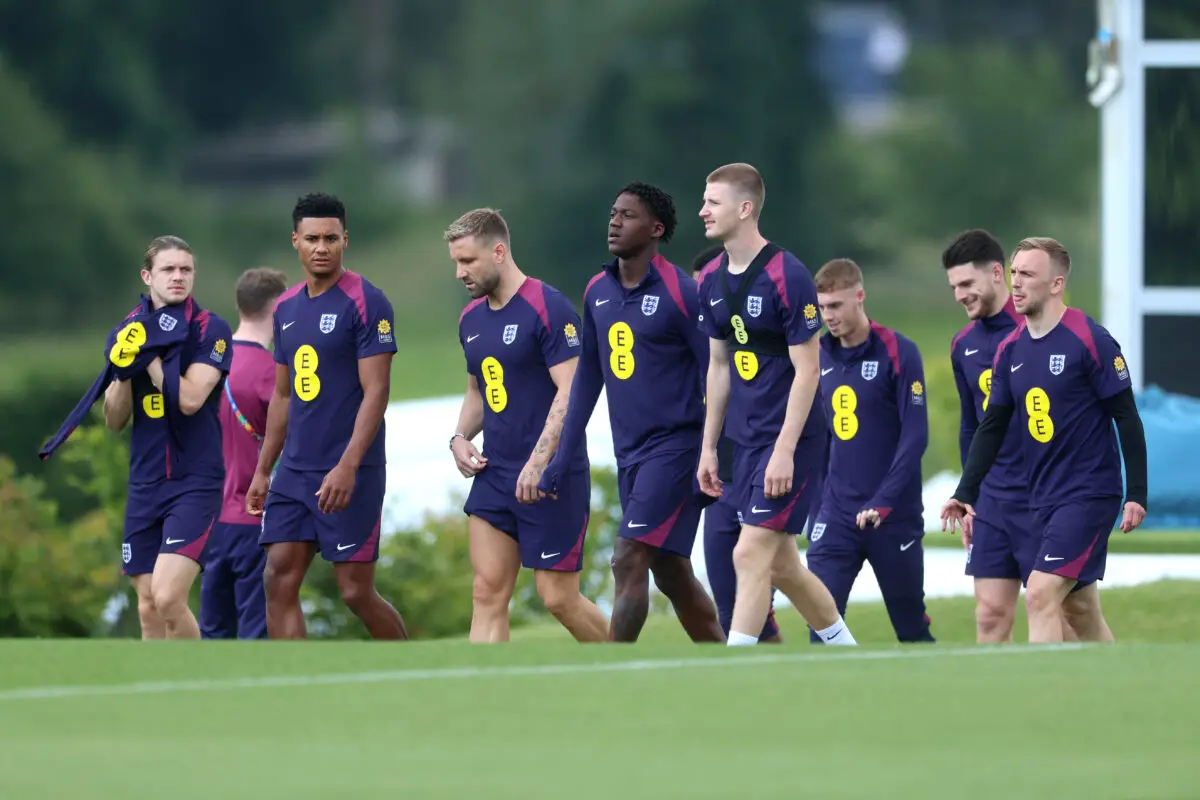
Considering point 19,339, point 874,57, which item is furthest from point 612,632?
point 874,57

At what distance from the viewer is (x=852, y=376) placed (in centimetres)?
1113

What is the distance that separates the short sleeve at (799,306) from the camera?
31.9ft

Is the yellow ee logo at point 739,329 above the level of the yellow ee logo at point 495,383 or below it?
above

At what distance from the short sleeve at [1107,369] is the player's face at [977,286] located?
0.97 meters

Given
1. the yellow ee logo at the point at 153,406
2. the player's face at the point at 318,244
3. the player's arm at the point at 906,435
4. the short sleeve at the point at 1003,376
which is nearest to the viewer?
the short sleeve at the point at 1003,376

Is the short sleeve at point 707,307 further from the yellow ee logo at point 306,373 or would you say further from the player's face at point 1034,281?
the yellow ee logo at point 306,373

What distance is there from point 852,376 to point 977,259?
0.87 m

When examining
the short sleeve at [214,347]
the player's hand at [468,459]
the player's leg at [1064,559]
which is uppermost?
the short sleeve at [214,347]

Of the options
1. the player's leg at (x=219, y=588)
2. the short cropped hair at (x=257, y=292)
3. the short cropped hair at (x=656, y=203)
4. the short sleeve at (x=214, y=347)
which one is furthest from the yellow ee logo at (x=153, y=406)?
the short cropped hair at (x=656, y=203)

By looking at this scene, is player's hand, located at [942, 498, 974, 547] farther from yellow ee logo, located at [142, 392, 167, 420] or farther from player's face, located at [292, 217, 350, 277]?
yellow ee logo, located at [142, 392, 167, 420]

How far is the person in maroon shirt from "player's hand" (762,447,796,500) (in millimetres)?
2882

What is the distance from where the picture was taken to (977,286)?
422 inches

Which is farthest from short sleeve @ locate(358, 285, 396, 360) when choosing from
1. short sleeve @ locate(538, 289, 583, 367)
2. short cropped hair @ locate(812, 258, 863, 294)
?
short cropped hair @ locate(812, 258, 863, 294)

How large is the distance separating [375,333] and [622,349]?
1091 millimetres
